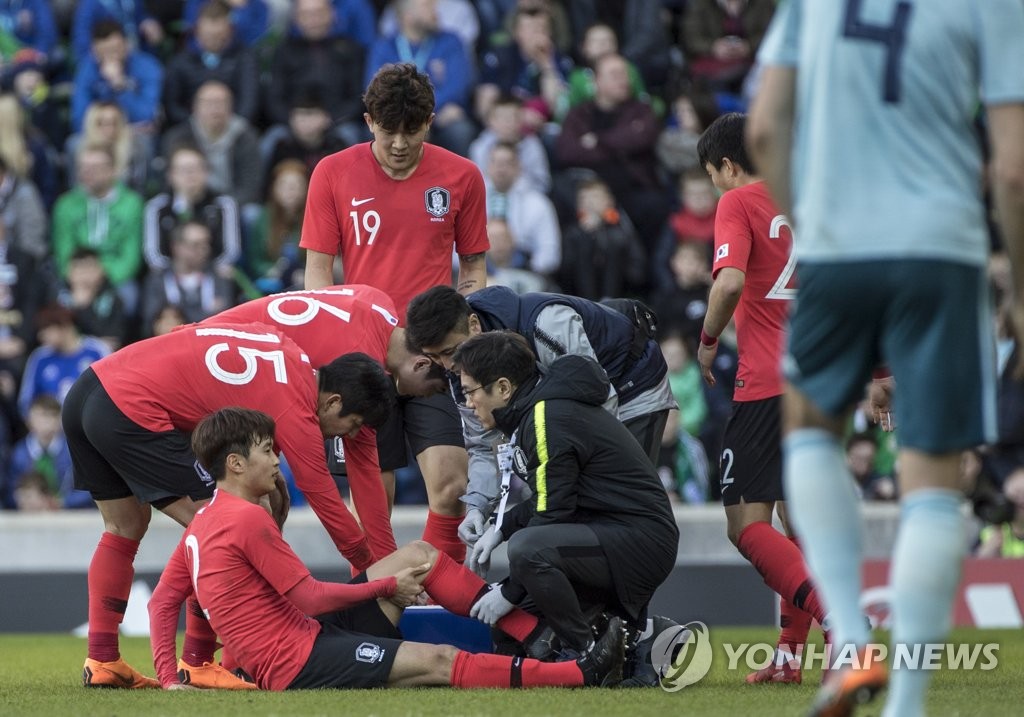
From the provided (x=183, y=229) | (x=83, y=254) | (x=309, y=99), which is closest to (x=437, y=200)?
(x=183, y=229)

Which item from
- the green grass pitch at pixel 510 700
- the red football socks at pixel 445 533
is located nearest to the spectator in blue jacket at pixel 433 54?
the red football socks at pixel 445 533

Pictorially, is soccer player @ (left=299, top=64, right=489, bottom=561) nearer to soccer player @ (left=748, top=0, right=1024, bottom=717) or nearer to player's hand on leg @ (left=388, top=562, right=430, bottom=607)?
player's hand on leg @ (left=388, top=562, right=430, bottom=607)

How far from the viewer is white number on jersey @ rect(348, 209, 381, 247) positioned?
23.2 feet

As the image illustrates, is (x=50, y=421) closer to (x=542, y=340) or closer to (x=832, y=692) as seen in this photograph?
(x=542, y=340)

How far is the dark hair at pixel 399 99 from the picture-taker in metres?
6.73

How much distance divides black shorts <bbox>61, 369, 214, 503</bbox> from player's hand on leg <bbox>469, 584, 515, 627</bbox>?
1173 millimetres

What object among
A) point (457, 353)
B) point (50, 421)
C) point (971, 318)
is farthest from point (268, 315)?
point (50, 421)

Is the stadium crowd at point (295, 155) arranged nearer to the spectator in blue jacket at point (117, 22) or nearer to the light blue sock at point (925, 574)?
the spectator in blue jacket at point (117, 22)

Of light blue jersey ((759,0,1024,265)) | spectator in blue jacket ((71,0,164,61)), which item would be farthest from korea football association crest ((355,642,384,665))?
spectator in blue jacket ((71,0,164,61))

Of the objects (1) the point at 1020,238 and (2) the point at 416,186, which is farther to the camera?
(2) the point at 416,186

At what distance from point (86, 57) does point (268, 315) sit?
7748mm

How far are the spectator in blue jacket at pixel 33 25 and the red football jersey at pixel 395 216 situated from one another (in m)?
7.66

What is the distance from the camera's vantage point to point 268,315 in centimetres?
646

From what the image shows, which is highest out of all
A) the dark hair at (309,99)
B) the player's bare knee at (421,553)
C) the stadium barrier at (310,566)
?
the dark hair at (309,99)
